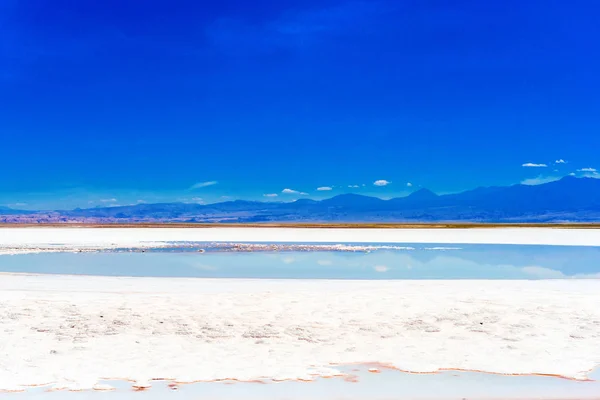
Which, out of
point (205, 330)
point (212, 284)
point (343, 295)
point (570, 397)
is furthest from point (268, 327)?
point (212, 284)

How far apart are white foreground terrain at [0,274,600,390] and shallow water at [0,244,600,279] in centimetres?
419

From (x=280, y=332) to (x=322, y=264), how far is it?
Answer: 12253 mm

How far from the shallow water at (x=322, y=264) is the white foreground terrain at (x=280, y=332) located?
13.7 ft

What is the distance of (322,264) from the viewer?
21000 millimetres

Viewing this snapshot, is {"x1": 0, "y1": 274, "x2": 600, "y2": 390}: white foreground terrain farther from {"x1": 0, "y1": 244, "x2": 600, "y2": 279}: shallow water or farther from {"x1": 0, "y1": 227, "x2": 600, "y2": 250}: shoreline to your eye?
{"x1": 0, "y1": 227, "x2": 600, "y2": 250}: shoreline

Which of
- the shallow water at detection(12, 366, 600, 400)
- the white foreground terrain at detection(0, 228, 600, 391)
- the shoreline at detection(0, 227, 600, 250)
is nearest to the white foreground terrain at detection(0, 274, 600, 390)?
the white foreground terrain at detection(0, 228, 600, 391)

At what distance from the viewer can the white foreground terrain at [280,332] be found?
711 cm

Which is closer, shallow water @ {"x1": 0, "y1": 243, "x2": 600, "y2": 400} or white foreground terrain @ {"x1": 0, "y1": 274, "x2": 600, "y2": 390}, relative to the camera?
shallow water @ {"x1": 0, "y1": 243, "x2": 600, "y2": 400}

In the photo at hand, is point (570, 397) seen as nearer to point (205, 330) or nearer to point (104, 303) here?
point (205, 330)

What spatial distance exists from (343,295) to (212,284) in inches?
145

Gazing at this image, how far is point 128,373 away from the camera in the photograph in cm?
687

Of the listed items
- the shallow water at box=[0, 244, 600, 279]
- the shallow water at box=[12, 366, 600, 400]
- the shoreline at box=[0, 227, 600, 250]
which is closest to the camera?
the shallow water at box=[12, 366, 600, 400]

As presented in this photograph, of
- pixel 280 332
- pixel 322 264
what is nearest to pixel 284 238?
pixel 322 264

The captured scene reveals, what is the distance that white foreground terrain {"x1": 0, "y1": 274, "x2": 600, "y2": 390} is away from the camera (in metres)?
7.11
